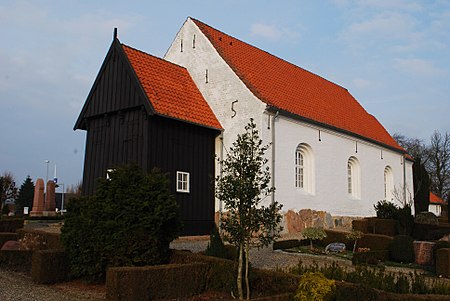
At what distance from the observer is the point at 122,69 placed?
1562cm

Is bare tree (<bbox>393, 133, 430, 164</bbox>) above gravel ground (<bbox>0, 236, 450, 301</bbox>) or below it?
above

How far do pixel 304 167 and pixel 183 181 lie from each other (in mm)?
6068

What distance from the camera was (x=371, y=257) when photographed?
11.9 meters

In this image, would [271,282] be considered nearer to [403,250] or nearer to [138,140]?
[403,250]

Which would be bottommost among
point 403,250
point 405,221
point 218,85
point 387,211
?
point 403,250

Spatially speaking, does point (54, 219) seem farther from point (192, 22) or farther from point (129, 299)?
point (129, 299)

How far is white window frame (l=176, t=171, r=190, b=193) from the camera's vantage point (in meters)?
15.1

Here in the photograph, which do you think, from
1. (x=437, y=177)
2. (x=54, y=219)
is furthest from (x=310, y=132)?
(x=437, y=177)

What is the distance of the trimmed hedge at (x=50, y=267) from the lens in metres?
8.69

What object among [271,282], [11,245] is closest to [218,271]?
[271,282]

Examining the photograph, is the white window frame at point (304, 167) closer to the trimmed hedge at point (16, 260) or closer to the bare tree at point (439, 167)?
the trimmed hedge at point (16, 260)

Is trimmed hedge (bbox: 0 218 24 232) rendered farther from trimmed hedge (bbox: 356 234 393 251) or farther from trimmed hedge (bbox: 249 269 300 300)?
trimmed hedge (bbox: 356 234 393 251)

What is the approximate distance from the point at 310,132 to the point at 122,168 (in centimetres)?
1119

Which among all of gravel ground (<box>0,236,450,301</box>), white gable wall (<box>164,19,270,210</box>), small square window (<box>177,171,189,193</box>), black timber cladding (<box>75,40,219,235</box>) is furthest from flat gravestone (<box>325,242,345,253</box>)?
small square window (<box>177,171,189,193</box>)
